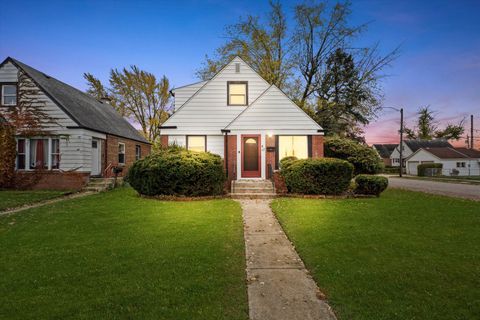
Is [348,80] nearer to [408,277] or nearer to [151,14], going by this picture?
[151,14]

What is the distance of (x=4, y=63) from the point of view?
16.5 meters

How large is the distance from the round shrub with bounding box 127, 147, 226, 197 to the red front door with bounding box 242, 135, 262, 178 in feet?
12.1

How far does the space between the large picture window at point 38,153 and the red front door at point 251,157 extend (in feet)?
37.0

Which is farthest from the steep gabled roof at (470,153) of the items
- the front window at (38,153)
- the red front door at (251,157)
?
the front window at (38,153)

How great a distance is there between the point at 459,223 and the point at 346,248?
4.52 metres

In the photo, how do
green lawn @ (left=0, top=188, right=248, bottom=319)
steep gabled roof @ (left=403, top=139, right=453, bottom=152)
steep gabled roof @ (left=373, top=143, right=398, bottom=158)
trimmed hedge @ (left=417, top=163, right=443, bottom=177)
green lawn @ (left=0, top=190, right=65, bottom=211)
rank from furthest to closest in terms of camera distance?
steep gabled roof @ (left=373, top=143, right=398, bottom=158) < steep gabled roof @ (left=403, top=139, right=453, bottom=152) < trimmed hedge @ (left=417, top=163, right=443, bottom=177) < green lawn @ (left=0, top=190, right=65, bottom=211) < green lawn @ (left=0, top=188, right=248, bottom=319)

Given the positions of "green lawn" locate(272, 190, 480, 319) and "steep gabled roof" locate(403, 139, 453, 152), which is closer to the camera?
"green lawn" locate(272, 190, 480, 319)

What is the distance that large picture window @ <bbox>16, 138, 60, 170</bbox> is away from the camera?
16.5 m

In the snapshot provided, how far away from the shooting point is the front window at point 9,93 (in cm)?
1669

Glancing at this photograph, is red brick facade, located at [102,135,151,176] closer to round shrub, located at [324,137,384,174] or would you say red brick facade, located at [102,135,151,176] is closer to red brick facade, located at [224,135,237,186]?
red brick facade, located at [224,135,237,186]

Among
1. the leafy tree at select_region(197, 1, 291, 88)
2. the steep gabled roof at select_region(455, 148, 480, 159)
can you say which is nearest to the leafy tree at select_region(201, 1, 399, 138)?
the leafy tree at select_region(197, 1, 291, 88)

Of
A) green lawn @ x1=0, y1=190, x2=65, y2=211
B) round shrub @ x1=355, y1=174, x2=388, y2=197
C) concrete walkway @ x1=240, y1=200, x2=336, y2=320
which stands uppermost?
round shrub @ x1=355, y1=174, x2=388, y2=197

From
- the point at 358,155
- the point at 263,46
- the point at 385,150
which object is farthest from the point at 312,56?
the point at 385,150

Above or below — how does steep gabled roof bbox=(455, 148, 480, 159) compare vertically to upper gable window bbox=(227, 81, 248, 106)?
below
